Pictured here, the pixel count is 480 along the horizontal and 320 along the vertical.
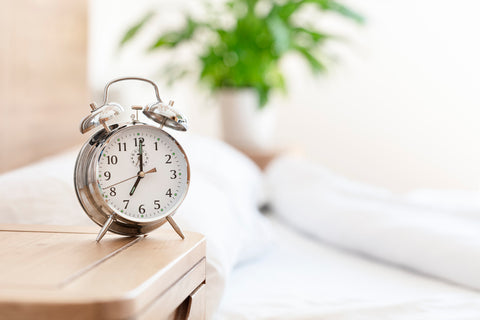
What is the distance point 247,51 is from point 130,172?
1893 mm

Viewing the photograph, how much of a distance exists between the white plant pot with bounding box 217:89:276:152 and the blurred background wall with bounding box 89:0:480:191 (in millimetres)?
355

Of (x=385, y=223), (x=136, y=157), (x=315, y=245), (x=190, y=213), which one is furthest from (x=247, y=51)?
(x=136, y=157)

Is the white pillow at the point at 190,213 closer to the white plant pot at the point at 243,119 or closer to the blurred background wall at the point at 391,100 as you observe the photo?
the white plant pot at the point at 243,119

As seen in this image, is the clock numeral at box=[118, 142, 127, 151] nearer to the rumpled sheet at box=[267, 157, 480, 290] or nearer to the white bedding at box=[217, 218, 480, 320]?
the white bedding at box=[217, 218, 480, 320]

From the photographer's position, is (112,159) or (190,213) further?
(190,213)

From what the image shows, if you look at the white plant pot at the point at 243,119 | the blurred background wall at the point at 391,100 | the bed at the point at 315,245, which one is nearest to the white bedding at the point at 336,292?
the bed at the point at 315,245

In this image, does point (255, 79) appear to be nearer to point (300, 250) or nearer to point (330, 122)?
point (330, 122)

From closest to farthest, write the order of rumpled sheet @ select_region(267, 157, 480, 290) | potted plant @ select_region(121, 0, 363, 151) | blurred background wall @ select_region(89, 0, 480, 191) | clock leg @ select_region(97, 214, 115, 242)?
1. clock leg @ select_region(97, 214, 115, 242)
2. rumpled sheet @ select_region(267, 157, 480, 290)
3. potted plant @ select_region(121, 0, 363, 151)
4. blurred background wall @ select_region(89, 0, 480, 191)

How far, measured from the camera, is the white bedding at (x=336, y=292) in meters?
0.92

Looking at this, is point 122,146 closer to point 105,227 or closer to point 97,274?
point 105,227

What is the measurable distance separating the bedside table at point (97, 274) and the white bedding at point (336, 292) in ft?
0.75

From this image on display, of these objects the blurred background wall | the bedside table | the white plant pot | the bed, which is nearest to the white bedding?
the bed

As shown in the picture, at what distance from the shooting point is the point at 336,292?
1.00 meters

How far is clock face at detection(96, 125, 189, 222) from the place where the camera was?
2.45 ft
